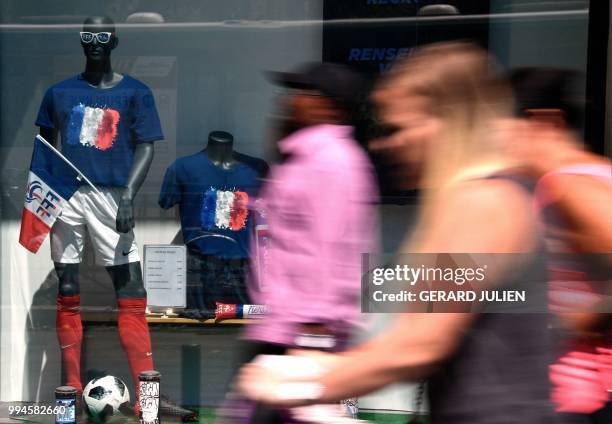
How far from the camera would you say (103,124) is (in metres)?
5.15

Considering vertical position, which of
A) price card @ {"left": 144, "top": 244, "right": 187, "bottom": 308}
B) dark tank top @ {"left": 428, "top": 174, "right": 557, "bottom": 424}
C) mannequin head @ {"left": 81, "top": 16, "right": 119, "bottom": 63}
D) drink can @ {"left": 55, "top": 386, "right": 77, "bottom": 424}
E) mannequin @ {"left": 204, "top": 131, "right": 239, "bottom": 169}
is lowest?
drink can @ {"left": 55, "top": 386, "right": 77, "bottom": 424}

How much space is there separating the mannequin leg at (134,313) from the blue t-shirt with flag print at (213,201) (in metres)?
0.39

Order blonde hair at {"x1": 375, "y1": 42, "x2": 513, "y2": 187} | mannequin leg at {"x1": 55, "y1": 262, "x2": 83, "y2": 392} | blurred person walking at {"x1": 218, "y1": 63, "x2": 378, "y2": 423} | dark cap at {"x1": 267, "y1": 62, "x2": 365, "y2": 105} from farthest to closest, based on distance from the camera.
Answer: mannequin leg at {"x1": 55, "y1": 262, "x2": 83, "y2": 392}
dark cap at {"x1": 267, "y1": 62, "x2": 365, "y2": 105}
blurred person walking at {"x1": 218, "y1": 63, "x2": 378, "y2": 423}
blonde hair at {"x1": 375, "y1": 42, "x2": 513, "y2": 187}

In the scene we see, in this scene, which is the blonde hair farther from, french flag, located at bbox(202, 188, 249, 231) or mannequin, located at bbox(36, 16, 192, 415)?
mannequin, located at bbox(36, 16, 192, 415)

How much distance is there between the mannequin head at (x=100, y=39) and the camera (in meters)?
5.18

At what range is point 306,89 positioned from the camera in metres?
3.07

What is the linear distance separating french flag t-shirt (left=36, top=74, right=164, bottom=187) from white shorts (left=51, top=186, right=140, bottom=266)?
10 centimetres

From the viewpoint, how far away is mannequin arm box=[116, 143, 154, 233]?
521cm

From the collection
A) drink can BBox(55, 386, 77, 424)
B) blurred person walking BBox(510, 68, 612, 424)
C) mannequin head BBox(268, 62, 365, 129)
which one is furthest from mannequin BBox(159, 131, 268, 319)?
blurred person walking BBox(510, 68, 612, 424)

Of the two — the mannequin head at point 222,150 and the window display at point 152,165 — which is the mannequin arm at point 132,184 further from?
the mannequin head at point 222,150

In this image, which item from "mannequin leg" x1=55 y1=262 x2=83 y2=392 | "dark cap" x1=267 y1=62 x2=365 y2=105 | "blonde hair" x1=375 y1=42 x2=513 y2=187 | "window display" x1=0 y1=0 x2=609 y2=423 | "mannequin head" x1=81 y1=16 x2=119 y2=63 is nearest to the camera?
"blonde hair" x1=375 y1=42 x2=513 y2=187

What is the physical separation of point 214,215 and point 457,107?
345cm

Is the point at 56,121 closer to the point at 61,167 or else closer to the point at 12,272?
the point at 61,167

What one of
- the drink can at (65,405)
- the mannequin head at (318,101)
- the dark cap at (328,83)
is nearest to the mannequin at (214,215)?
the drink can at (65,405)
